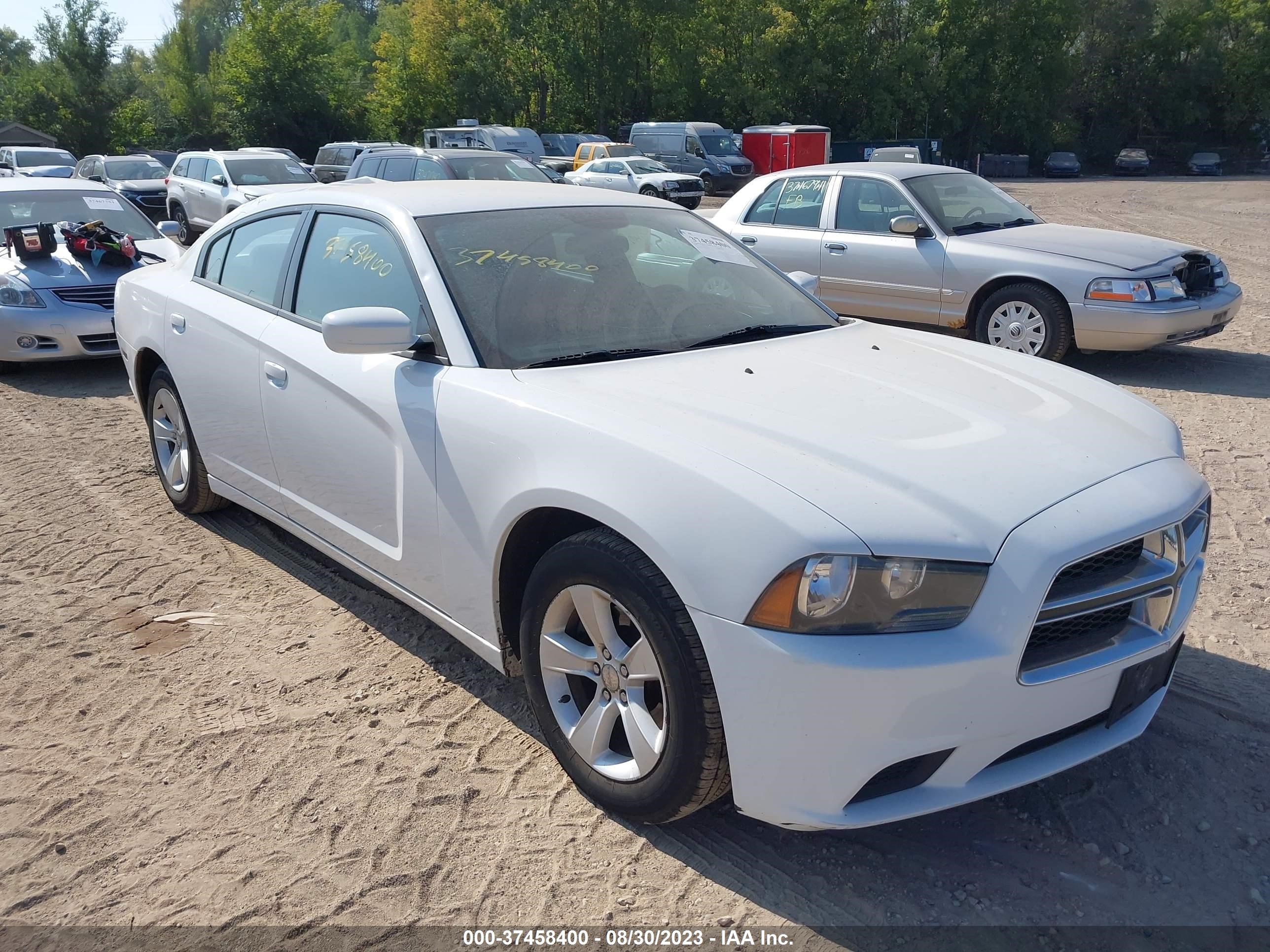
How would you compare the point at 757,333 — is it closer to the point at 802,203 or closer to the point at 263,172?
the point at 802,203

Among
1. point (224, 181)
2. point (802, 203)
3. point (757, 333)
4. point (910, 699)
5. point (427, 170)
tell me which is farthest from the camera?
point (224, 181)

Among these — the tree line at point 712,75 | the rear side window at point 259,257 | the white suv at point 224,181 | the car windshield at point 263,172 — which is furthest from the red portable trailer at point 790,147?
the rear side window at point 259,257

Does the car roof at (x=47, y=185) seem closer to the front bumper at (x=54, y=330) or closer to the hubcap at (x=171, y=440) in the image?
the front bumper at (x=54, y=330)

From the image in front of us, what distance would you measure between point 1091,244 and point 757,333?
5.63 meters

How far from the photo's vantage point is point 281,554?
4688 millimetres

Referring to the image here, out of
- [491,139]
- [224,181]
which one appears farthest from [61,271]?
[491,139]

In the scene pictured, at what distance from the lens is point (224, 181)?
1744cm

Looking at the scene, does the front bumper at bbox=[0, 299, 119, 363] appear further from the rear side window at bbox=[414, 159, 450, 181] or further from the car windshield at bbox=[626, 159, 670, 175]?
the car windshield at bbox=[626, 159, 670, 175]

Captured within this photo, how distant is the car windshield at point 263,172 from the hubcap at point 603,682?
54.0ft

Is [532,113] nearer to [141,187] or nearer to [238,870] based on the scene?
[141,187]

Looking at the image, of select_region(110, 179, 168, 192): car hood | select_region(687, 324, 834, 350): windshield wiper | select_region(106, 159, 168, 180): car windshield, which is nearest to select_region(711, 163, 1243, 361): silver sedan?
select_region(687, 324, 834, 350): windshield wiper

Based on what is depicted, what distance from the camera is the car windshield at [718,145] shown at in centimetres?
3319

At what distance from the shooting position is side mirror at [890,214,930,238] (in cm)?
833

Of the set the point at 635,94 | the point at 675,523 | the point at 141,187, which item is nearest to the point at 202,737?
the point at 675,523
